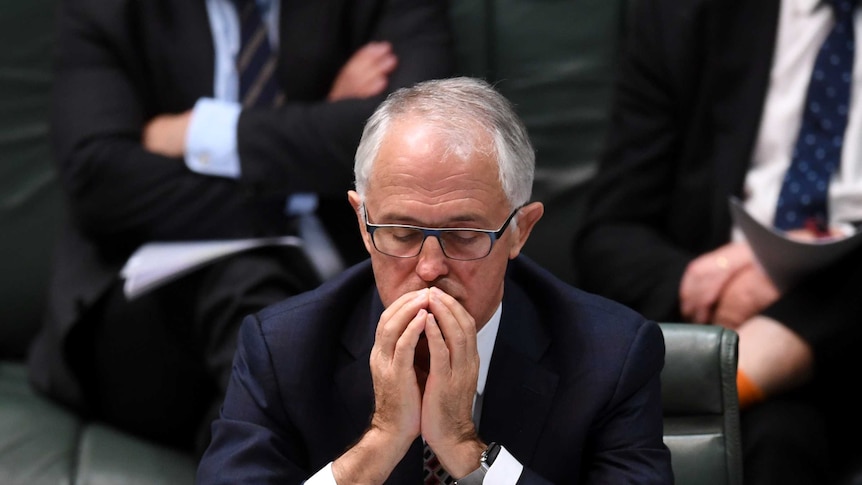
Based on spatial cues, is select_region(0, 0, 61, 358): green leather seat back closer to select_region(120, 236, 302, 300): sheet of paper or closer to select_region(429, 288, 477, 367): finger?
select_region(120, 236, 302, 300): sheet of paper

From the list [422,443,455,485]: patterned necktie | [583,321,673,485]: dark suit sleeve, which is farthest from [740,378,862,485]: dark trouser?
[422,443,455,485]: patterned necktie

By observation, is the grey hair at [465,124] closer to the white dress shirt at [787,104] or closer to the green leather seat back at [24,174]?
the white dress shirt at [787,104]

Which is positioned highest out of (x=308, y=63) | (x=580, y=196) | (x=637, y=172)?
(x=308, y=63)

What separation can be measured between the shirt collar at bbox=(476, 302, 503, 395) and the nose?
0.20 meters

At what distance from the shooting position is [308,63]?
2.86 meters

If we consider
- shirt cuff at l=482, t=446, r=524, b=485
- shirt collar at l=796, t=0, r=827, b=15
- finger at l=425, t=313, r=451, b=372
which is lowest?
shirt cuff at l=482, t=446, r=524, b=485

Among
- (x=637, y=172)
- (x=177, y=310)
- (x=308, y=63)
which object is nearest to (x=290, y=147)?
(x=308, y=63)

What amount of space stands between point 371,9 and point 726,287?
1.01 metres

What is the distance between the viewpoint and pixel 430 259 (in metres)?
1.65

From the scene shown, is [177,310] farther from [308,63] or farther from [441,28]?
[441,28]

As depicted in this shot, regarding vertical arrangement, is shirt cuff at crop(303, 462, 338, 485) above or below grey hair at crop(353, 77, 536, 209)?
below

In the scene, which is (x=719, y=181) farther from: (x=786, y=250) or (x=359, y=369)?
(x=359, y=369)

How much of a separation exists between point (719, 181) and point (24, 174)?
1740 mm

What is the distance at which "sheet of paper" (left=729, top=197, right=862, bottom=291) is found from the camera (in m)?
2.32
